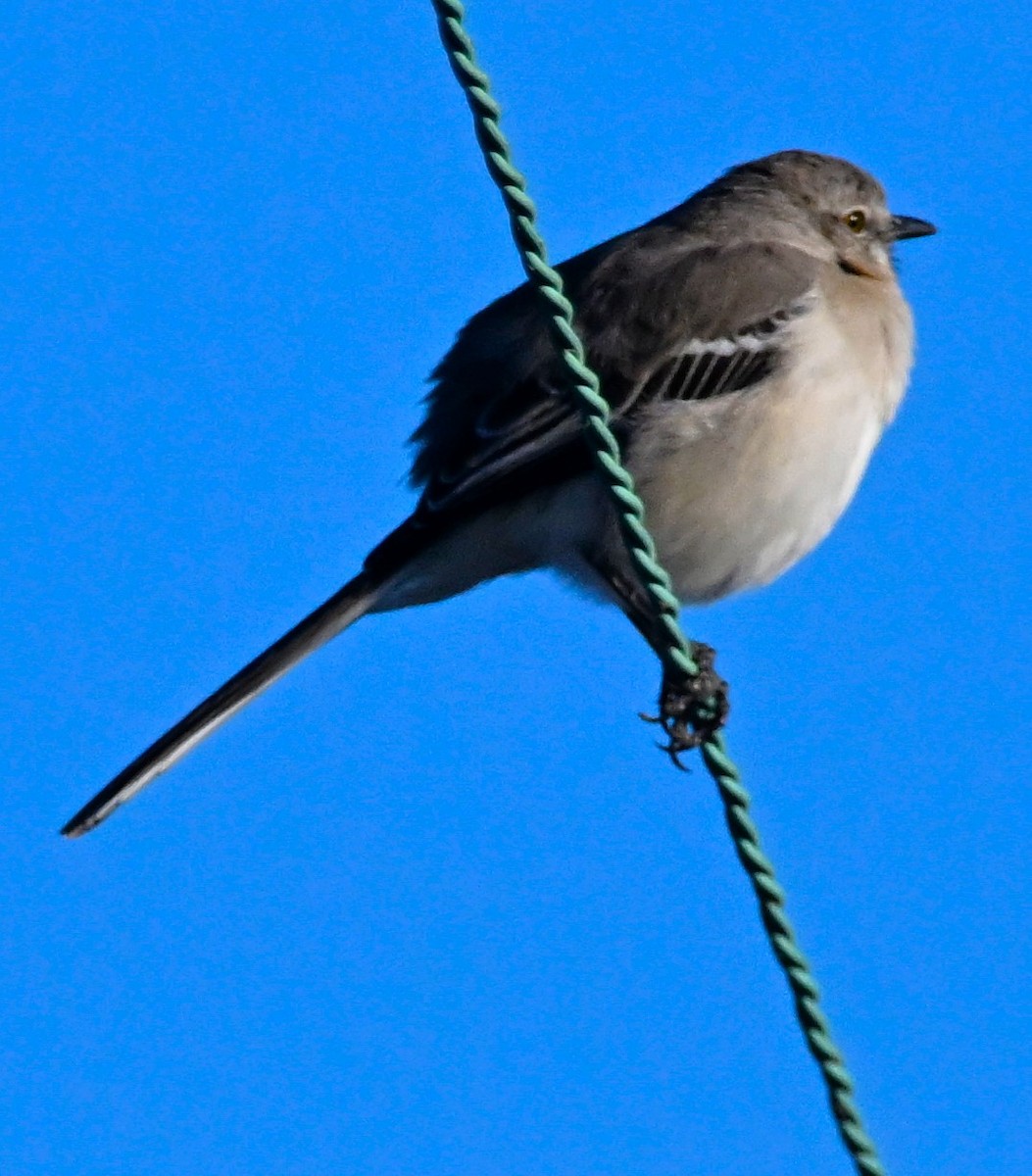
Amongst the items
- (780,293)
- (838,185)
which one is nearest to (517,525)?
(780,293)

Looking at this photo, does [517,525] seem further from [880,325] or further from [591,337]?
[880,325]

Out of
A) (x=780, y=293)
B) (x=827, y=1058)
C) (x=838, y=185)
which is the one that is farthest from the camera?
(x=838, y=185)

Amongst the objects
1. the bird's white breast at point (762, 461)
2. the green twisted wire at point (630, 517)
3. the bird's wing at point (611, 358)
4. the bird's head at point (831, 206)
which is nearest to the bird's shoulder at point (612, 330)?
the bird's wing at point (611, 358)

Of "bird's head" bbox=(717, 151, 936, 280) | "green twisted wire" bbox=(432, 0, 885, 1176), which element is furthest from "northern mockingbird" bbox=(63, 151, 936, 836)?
"green twisted wire" bbox=(432, 0, 885, 1176)

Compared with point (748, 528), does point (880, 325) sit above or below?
above

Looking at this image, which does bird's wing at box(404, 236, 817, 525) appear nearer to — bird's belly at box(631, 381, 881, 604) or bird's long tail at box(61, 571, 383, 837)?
bird's belly at box(631, 381, 881, 604)
